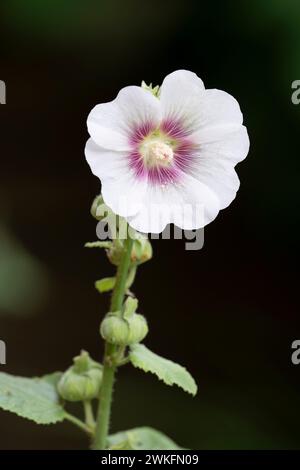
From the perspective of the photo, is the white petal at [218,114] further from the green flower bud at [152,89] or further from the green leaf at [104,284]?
the green leaf at [104,284]

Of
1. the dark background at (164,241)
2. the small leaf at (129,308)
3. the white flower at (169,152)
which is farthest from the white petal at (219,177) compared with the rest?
the dark background at (164,241)

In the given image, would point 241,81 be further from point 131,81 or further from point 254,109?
point 131,81

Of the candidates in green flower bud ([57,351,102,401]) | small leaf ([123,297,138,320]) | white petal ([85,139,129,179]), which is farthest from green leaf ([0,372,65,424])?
white petal ([85,139,129,179])

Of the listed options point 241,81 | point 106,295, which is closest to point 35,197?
point 106,295

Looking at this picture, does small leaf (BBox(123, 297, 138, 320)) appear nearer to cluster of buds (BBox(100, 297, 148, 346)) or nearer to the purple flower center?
cluster of buds (BBox(100, 297, 148, 346))

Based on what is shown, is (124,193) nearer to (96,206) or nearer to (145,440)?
(96,206)

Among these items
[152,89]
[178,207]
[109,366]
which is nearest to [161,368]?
[109,366]

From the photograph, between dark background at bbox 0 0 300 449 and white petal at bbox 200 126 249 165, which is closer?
Result: white petal at bbox 200 126 249 165
